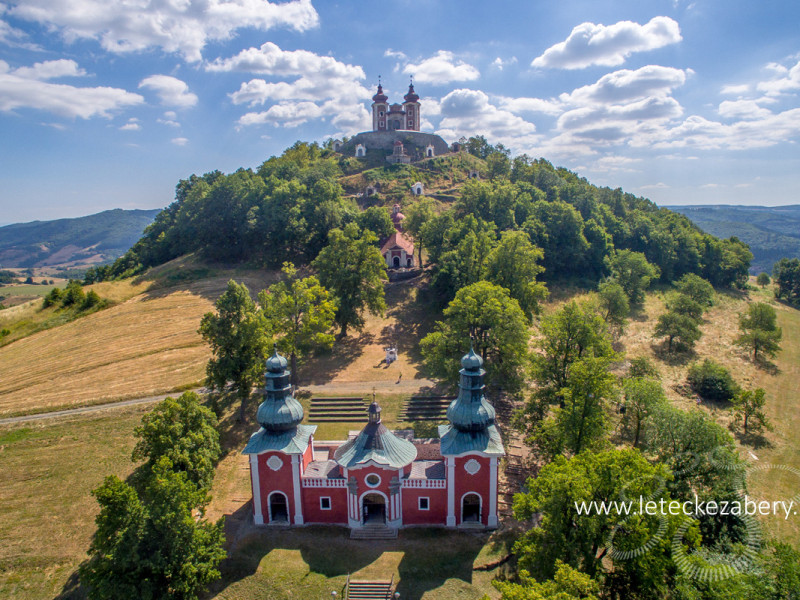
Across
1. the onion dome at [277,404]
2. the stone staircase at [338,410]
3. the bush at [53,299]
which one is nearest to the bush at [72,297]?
the bush at [53,299]

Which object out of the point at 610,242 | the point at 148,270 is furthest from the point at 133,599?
the point at 610,242

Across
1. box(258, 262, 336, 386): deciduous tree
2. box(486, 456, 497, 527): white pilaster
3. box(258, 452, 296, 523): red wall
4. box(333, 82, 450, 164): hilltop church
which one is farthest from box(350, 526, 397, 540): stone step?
box(333, 82, 450, 164): hilltop church

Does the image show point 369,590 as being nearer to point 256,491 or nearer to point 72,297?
point 256,491

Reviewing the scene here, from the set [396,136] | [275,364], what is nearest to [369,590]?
[275,364]

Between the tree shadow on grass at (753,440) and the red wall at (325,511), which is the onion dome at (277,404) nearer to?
the red wall at (325,511)

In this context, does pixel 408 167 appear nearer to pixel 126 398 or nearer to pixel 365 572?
pixel 126 398
